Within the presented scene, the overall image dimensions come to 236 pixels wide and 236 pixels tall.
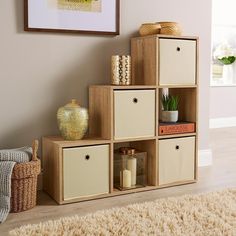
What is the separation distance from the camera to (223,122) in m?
5.69

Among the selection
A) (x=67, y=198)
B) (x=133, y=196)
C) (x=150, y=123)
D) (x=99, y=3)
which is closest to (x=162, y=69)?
(x=150, y=123)

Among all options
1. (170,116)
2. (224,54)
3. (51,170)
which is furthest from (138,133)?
(224,54)

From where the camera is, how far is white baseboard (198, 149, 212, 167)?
3355 mm

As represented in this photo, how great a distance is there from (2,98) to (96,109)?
609 millimetres

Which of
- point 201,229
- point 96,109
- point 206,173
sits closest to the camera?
point 201,229

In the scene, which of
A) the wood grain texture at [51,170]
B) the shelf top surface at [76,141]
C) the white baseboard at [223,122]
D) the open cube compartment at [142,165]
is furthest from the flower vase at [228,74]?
the wood grain texture at [51,170]

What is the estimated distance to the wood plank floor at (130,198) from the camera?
2.17 meters

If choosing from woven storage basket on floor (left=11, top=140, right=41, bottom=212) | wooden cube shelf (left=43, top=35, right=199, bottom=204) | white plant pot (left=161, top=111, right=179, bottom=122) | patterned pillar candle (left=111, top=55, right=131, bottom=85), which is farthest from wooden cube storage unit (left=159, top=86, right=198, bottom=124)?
woven storage basket on floor (left=11, top=140, right=41, bottom=212)

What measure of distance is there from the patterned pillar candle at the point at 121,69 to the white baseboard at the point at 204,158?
1064mm

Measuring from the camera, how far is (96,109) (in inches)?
107

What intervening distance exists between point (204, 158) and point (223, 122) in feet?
8.04

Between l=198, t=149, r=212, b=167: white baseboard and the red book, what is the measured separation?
564mm

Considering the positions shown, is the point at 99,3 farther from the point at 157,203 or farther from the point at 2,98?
the point at 157,203

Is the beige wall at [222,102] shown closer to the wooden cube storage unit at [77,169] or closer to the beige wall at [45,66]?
the beige wall at [45,66]
